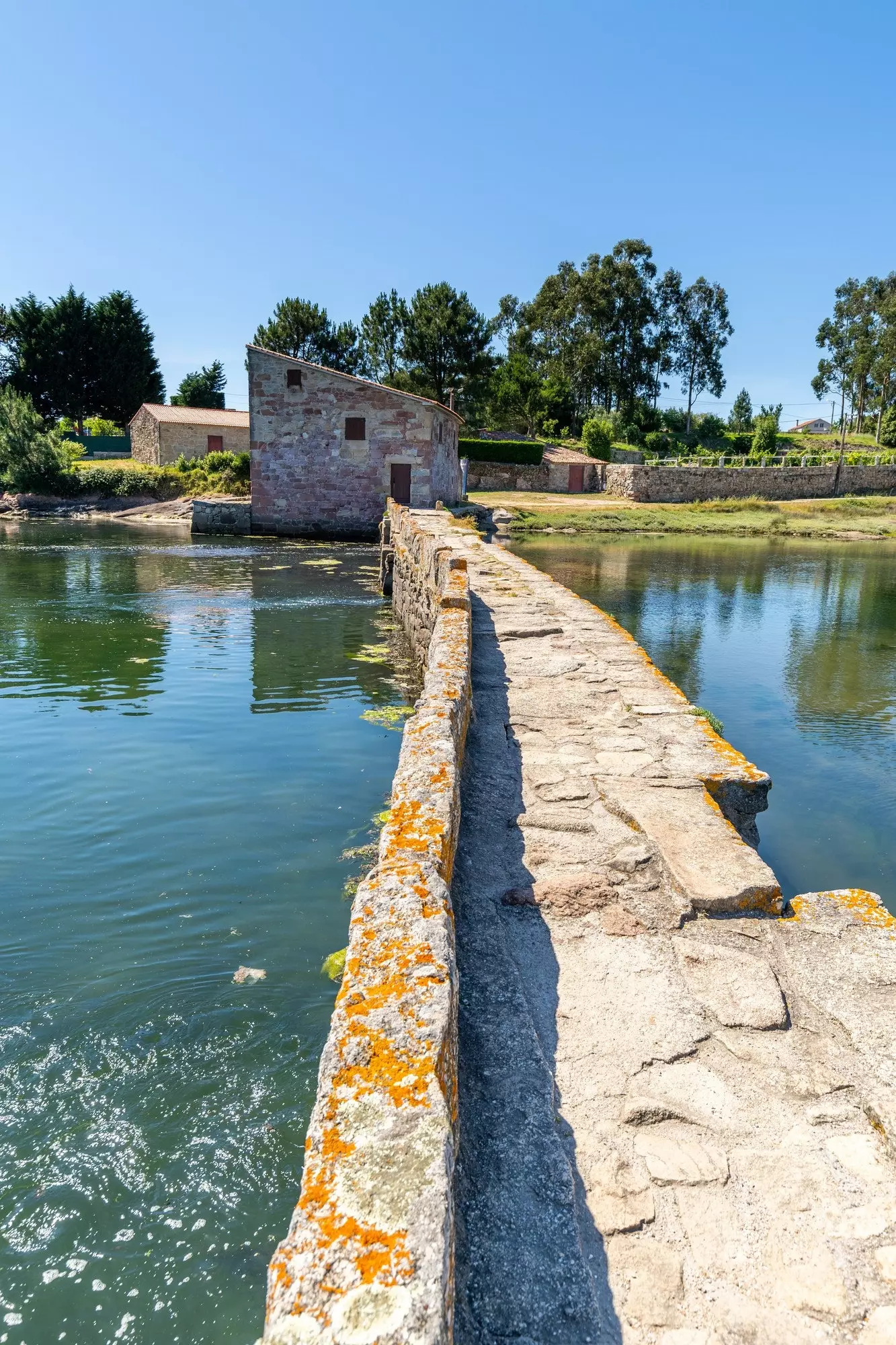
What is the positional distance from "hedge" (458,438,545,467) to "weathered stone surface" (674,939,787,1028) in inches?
1672

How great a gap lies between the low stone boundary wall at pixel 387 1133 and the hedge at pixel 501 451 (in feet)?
140

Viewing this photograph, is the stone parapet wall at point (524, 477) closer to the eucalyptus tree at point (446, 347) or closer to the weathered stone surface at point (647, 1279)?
the eucalyptus tree at point (446, 347)

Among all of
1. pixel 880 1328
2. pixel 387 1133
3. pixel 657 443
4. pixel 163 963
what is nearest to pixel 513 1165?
pixel 387 1133

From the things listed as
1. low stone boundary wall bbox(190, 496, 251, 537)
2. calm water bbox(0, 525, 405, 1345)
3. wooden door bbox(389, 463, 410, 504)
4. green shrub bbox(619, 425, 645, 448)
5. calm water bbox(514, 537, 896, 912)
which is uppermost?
green shrub bbox(619, 425, 645, 448)

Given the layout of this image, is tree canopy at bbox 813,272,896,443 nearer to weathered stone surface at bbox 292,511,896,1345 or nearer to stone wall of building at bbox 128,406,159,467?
stone wall of building at bbox 128,406,159,467

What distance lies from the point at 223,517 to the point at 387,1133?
2905cm

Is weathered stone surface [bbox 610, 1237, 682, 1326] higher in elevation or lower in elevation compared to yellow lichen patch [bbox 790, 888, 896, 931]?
lower

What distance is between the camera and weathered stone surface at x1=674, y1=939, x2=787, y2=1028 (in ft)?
9.88

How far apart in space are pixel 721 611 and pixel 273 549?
1406 cm

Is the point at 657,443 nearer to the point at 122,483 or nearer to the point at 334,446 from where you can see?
the point at 334,446

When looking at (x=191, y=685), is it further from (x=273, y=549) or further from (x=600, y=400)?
(x=600, y=400)

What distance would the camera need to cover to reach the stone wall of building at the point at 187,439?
43.8 m

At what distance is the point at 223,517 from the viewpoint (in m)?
29.3

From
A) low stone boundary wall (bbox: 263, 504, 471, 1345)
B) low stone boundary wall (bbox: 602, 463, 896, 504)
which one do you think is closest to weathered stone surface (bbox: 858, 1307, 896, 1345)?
low stone boundary wall (bbox: 263, 504, 471, 1345)
